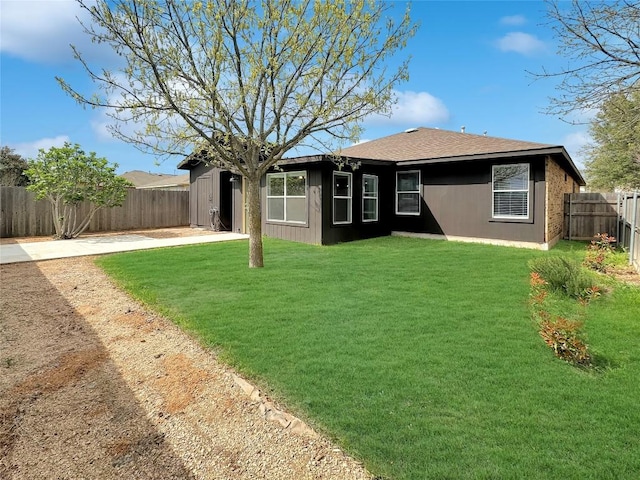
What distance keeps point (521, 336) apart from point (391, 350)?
1.38 metres

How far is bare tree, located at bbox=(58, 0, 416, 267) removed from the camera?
20.5 feet

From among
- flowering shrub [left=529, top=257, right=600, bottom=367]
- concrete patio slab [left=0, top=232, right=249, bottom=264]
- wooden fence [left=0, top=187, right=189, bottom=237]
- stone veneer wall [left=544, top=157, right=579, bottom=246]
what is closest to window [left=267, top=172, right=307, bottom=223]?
concrete patio slab [left=0, top=232, right=249, bottom=264]

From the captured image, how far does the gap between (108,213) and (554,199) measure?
15.6 m

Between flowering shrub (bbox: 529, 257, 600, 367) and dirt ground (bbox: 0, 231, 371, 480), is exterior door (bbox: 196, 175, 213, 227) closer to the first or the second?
dirt ground (bbox: 0, 231, 371, 480)

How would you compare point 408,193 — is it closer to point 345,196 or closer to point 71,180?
point 345,196

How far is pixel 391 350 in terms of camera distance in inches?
142

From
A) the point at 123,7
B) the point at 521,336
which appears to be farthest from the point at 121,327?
the point at 123,7

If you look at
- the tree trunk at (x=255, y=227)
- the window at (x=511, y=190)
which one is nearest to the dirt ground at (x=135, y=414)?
the tree trunk at (x=255, y=227)

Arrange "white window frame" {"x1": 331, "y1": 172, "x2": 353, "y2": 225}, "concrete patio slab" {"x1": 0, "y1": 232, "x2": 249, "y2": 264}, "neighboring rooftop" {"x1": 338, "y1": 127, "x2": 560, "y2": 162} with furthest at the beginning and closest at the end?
1. "white window frame" {"x1": 331, "y1": 172, "x2": 353, "y2": 225}
2. "neighboring rooftop" {"x1": 338, "y1": 127, "x2": 560, "y2": 162}
3. "concrete patio slab" {"x1": 0, "y1": 232, "x2": 249, "y2": 264}

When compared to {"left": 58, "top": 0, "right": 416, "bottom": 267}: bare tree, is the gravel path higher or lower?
lower

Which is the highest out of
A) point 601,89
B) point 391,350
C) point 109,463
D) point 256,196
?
point 601,89

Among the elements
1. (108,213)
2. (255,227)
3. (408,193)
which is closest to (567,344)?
(255,227)

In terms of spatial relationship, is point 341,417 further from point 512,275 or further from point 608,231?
point 608,231

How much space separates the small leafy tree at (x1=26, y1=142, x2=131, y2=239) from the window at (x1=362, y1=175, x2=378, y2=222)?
817 centimetres
